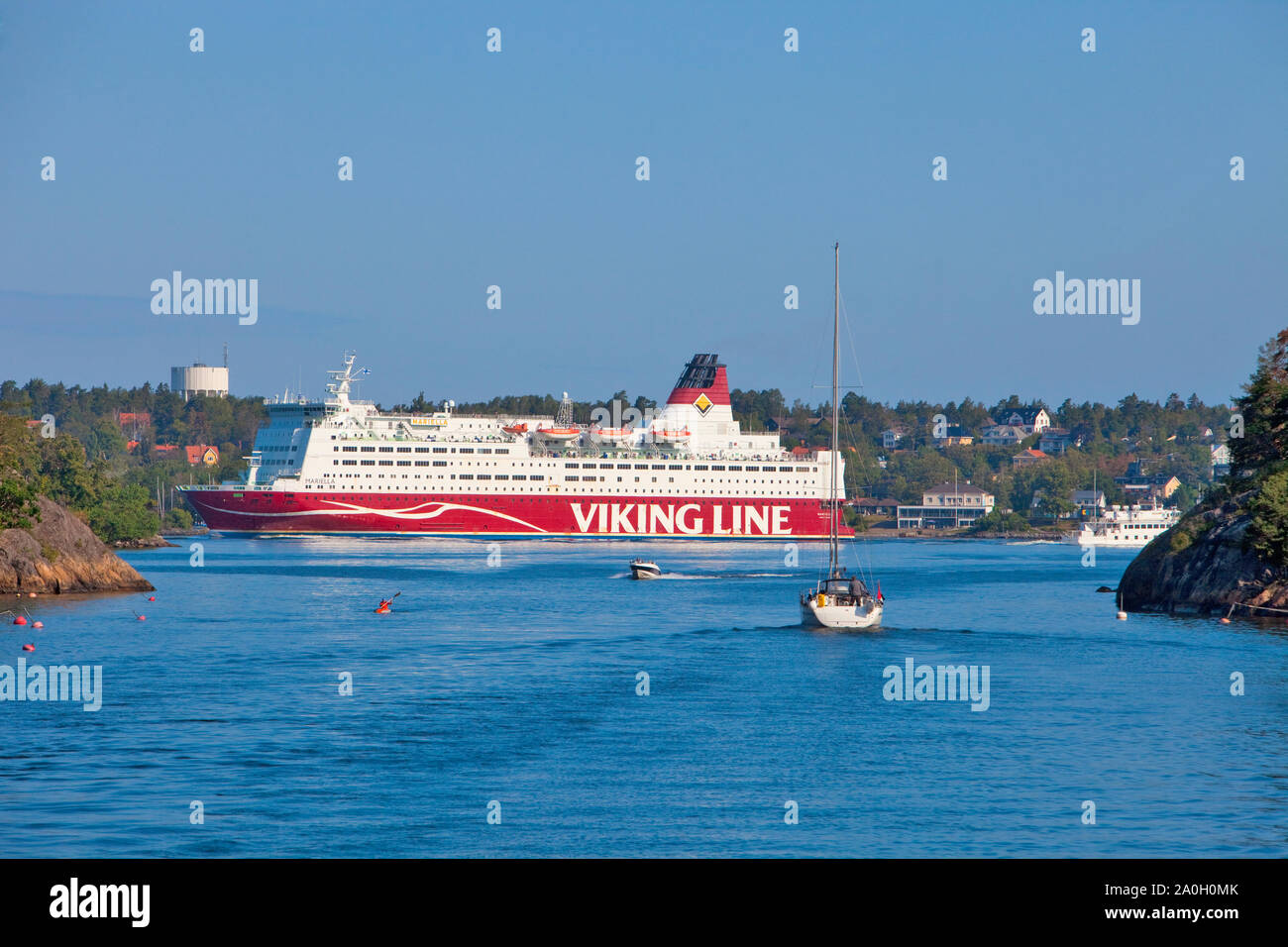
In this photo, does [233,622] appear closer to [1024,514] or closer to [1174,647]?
[1174,647]

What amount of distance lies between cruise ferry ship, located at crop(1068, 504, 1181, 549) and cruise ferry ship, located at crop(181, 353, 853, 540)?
23.7 meters

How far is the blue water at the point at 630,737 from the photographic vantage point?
15.2m

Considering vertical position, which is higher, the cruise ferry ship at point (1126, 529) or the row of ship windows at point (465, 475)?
the row of ship windows at point (465, 475)

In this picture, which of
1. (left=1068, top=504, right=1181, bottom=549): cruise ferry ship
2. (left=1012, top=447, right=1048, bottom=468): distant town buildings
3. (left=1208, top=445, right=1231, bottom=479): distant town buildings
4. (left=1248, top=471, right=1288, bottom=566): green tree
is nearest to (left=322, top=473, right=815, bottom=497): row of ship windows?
(left=1068, top=504, right=1181, bottom=549): cruise ferry ship

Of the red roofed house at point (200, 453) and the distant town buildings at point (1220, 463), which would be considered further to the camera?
the red roofed house at point (200, 453)

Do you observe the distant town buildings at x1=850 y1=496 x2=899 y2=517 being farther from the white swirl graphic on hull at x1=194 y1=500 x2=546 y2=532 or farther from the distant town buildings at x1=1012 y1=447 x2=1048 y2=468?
the white swirl graphic on hull at x1=194 y1=500 x2=546 y2=532

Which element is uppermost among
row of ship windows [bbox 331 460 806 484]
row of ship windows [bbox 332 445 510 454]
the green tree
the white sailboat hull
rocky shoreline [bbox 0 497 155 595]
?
row of ship windows [bbox 332 445 510 454]

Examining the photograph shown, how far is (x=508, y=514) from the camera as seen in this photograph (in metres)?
94.9

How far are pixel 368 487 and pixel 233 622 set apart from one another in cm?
5376

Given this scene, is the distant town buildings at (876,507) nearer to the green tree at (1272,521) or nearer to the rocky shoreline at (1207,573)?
the rocky shoreline at (1207,573)

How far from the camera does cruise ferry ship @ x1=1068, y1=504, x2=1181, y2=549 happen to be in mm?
111125

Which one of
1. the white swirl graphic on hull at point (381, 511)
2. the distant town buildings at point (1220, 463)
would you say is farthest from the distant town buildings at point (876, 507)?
the white swirl graphic on hull at point (381, 511)

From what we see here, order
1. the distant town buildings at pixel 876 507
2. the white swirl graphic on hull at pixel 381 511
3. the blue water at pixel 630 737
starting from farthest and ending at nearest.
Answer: the distant town buildings at pixel 876 507
the white swirl graphic on hull at pixel 381 511
the blue water at pixel 630 737

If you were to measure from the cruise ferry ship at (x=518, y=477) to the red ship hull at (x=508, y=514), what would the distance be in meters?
0.10
